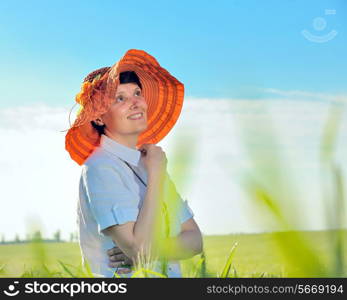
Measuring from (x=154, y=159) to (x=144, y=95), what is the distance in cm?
29

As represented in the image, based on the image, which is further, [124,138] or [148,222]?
[124,138]

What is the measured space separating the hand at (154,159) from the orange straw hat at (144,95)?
150 mm

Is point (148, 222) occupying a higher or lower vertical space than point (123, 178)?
lower

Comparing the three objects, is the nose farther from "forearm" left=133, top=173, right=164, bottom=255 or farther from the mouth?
"forearm" left=133, top=173, right=164, bottom=255

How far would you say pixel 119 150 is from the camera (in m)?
1.53

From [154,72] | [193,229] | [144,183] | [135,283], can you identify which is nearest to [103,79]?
[154,72]

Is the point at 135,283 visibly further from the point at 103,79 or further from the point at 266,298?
the point at 103,79

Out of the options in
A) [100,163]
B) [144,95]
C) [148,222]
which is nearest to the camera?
[148,222]

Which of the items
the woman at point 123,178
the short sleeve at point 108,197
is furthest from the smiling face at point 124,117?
the short sleeve at point 108,197

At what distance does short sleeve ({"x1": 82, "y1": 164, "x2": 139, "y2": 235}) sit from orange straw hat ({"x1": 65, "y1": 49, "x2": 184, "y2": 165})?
16 centimetres

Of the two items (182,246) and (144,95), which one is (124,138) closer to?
(144,95)

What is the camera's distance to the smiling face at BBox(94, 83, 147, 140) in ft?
5.02

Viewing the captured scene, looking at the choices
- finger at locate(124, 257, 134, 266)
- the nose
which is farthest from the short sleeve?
the nose

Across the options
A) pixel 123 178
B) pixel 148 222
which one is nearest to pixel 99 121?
pixel 123 178
